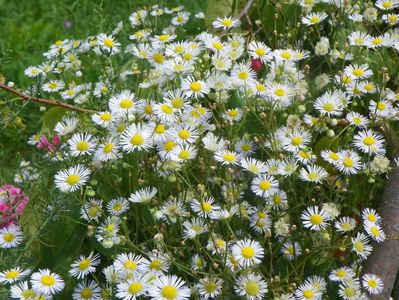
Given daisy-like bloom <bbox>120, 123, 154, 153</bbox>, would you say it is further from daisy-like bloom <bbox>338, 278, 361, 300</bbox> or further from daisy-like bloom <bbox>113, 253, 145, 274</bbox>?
daisy-like bloom <bbox>338, 278, 361, 300</bbox>

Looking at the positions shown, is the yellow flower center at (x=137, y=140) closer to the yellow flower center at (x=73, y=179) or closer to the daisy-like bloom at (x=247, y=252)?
the yellow flower center at (x=73, y=179)

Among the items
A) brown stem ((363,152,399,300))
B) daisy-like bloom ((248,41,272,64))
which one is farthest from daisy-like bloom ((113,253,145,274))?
daisy-like bloom ((248,41,272,64))

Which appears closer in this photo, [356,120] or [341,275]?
[341,275]

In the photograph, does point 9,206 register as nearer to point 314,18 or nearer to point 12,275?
point 12,275

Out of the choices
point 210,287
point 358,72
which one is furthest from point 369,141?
point 210,287

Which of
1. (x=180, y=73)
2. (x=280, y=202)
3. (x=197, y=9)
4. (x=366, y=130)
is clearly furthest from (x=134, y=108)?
(x=197, y=9)

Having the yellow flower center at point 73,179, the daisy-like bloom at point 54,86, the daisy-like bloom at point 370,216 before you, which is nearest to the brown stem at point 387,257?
the daisy-like bloom at point 370,216
